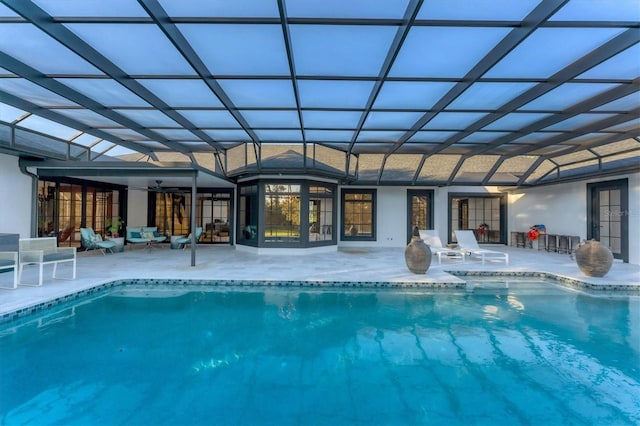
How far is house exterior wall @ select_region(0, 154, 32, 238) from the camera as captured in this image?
7.29m

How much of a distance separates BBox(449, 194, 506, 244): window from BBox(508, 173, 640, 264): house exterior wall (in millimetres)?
452

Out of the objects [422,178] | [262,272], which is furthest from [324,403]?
[422,178]

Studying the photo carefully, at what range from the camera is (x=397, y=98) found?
5867mm

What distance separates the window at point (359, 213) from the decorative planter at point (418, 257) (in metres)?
5.97

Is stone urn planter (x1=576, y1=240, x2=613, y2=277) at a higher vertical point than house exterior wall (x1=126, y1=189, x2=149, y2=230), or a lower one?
lower

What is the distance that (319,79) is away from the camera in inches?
204

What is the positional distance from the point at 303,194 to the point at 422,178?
4833 millimetres

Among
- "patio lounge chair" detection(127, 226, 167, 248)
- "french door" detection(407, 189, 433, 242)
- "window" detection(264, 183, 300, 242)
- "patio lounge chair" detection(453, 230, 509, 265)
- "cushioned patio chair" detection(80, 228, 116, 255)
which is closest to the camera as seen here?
"patio lounge chair" detection(453, 230, 509, 265)

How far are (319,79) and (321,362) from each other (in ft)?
14.1

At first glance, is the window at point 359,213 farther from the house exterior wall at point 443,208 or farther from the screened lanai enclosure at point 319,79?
the screened lanai enclosure at point 319,79

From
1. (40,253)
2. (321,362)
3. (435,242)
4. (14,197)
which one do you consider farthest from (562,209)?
(14,197)

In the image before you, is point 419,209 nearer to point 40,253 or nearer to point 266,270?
point 266,270

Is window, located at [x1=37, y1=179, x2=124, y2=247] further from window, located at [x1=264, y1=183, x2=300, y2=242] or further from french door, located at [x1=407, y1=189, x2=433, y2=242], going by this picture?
french door, located at [x1=407, y1=189, x2=433, y2=242]

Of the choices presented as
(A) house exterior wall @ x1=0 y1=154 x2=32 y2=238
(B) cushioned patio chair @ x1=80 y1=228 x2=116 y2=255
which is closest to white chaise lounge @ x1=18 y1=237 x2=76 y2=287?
(A) house exterior wall @ x1=0 y1=154 x2=32 y2=238
